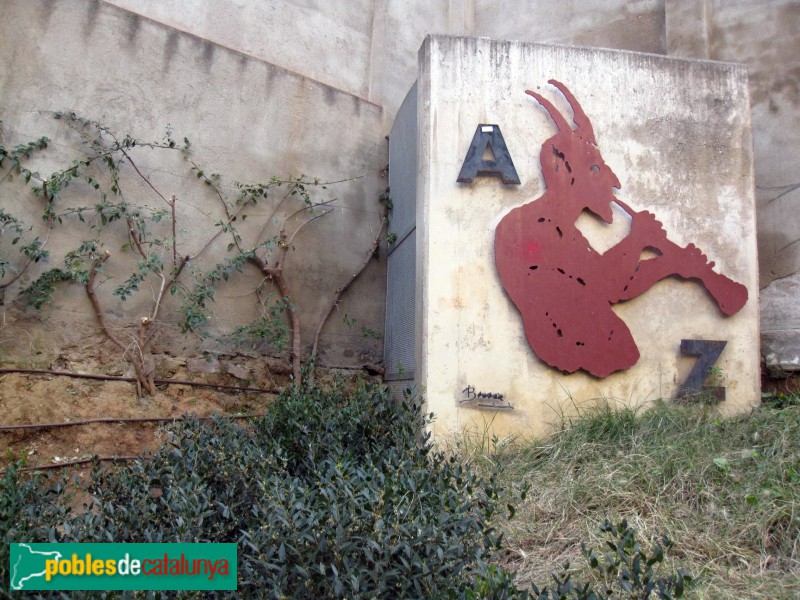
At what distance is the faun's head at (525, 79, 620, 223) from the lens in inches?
205

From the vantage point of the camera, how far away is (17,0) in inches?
196

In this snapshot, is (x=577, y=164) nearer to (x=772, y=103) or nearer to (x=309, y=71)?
(x=772, y=103)

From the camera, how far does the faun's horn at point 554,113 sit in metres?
5.29

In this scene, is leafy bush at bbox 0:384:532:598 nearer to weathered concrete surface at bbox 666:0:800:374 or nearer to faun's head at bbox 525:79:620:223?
faun's head at bbox 525:79:620:223

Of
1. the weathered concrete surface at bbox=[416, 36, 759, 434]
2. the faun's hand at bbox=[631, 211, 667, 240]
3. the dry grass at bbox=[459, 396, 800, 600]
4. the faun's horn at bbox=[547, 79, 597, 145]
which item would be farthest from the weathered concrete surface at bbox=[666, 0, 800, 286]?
the faun's horn at bbox=[547, 79, 597, 145]

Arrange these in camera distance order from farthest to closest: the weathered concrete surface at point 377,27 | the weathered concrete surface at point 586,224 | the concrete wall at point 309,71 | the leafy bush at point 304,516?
the weathered concrete surface at point 377,27, the concrete wall at point 309,71, the weathered concrete surface at point 586,224, the leafy bush at point 304,516

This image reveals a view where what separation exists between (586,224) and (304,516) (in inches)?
139

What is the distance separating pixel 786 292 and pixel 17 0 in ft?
21.4

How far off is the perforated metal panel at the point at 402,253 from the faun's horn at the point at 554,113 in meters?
0.96

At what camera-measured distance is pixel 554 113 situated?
209 inches

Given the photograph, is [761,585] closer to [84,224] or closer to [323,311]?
[323,311]

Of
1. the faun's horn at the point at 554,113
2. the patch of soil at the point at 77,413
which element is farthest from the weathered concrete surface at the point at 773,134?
the patch of soil at the point at 77,413

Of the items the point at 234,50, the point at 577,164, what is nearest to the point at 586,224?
the point at 577,164

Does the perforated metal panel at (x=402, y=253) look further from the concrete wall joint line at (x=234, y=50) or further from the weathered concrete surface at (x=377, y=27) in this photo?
the weathered concrete surface at (x=377, y=27)
